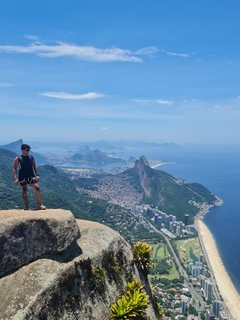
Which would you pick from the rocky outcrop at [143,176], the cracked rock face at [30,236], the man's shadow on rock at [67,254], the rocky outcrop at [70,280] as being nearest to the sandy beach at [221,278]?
the rocky outcrop at [70,280]

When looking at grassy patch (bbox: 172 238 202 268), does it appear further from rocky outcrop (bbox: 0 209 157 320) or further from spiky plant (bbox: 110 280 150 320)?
spiky plant (bbox: 110 280 150 320)

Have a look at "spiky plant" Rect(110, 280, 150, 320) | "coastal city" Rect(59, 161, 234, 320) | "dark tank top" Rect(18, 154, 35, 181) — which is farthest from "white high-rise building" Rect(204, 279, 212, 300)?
"dark tank top" Rect(18, 154, 35, 181)

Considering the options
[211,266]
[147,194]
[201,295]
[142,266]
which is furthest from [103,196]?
[142,266]

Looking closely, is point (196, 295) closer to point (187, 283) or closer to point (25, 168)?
point (187, 283)

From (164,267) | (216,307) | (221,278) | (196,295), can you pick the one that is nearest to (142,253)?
(216,307)

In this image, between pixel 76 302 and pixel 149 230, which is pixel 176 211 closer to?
pixel 149 230
